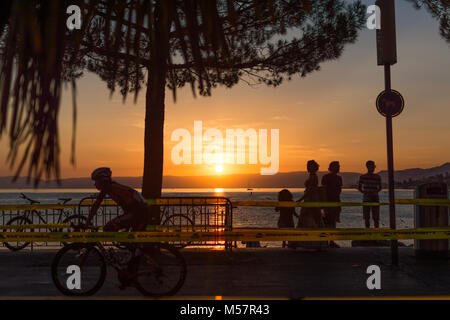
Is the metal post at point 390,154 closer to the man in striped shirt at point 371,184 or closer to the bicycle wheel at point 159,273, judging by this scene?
the man in striped shirt at point 371,184

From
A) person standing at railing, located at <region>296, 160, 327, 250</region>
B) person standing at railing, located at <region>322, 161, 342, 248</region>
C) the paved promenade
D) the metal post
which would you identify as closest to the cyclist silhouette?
the paved promenade

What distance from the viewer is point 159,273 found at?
6719mm

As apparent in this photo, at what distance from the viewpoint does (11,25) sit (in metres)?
1.19

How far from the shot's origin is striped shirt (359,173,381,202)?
12.8m

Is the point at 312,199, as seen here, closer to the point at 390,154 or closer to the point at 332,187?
the point at 332,187

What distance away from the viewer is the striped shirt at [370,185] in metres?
12.8

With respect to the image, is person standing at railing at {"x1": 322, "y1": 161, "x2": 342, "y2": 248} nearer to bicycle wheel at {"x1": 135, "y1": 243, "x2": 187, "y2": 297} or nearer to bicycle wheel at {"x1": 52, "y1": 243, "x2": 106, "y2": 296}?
bicycle wheel at {"x1": 135, "y1": 243, "x2": 187, "y2": 297}

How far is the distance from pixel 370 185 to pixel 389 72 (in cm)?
464

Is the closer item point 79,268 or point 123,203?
point 123,203

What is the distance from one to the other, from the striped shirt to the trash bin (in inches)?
113

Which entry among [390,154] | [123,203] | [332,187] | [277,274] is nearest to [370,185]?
[332,187]

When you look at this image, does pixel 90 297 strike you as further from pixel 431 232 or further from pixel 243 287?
pixel 431 232

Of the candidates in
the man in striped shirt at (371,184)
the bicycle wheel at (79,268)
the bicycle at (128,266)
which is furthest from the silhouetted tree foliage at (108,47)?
the man in striped shirt at (371,184)
